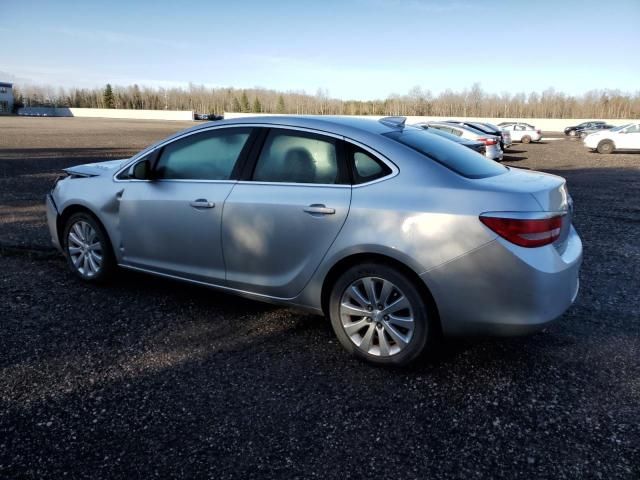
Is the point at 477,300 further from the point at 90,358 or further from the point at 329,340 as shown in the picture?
the point at 90,358

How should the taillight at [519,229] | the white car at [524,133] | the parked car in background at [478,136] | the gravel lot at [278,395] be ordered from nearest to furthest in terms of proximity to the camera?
the gravel lot at [278,395] < the taillight at [519,229] < the parked car in background at [478,136] < the white car at [524,133]

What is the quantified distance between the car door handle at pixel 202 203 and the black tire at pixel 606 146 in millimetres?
25739

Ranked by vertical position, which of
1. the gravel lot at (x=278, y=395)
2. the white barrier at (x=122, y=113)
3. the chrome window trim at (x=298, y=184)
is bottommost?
the gravel lot at (x=278, y=395)

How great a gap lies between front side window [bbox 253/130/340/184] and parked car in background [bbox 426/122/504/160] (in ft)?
42.5

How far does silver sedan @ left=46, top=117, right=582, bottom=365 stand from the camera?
2924 millimetres

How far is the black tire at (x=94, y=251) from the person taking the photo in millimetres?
4582

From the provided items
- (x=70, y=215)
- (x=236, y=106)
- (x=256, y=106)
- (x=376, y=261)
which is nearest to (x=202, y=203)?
(x=376, y=261)

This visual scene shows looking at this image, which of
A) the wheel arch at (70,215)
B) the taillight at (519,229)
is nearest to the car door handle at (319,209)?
the taillight at (519,229)

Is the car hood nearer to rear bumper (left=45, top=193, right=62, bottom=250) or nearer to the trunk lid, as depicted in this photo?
rear bumper (left=45, top=193, right=62, bottom=250)

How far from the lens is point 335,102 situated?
120m

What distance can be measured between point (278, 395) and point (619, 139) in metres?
26.4

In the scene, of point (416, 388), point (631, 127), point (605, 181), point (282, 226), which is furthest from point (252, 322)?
point (631, 127)

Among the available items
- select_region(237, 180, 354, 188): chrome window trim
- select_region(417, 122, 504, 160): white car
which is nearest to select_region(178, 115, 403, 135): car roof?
select_region(237, 180, 354, 188): chrome window trim

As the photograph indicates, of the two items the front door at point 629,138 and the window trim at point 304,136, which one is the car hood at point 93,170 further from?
the front door at point 629,138
